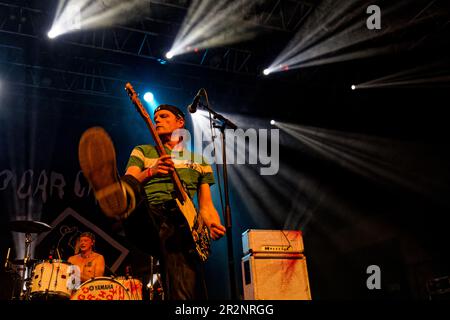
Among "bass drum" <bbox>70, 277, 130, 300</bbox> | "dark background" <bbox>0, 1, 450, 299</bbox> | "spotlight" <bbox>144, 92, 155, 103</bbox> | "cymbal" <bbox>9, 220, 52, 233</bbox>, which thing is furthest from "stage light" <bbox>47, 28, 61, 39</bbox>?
"bass drum" <bbox>70, 277, 130, 300</bbox>

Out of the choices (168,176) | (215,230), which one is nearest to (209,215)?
(215,230)

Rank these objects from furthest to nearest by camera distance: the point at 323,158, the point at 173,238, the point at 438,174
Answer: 1. the point at 323,158
2. the point at 438,174
3. the point at 173,238

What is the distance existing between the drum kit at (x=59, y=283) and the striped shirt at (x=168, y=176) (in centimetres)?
237

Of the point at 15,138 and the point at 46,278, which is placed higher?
the point at 15,138

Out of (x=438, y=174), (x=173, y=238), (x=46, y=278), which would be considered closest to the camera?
(x=173, y=238)

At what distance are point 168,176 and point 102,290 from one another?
2.71m

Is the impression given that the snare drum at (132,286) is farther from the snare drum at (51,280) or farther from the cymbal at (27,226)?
the cymbal at (27,226)

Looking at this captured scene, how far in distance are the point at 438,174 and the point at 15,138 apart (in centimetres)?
862

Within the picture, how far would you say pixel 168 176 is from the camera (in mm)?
2727

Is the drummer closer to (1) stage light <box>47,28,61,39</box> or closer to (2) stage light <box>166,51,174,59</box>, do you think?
(1) stage light <box>47,28,61,39</box>

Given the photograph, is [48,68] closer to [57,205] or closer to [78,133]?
[78,133]
